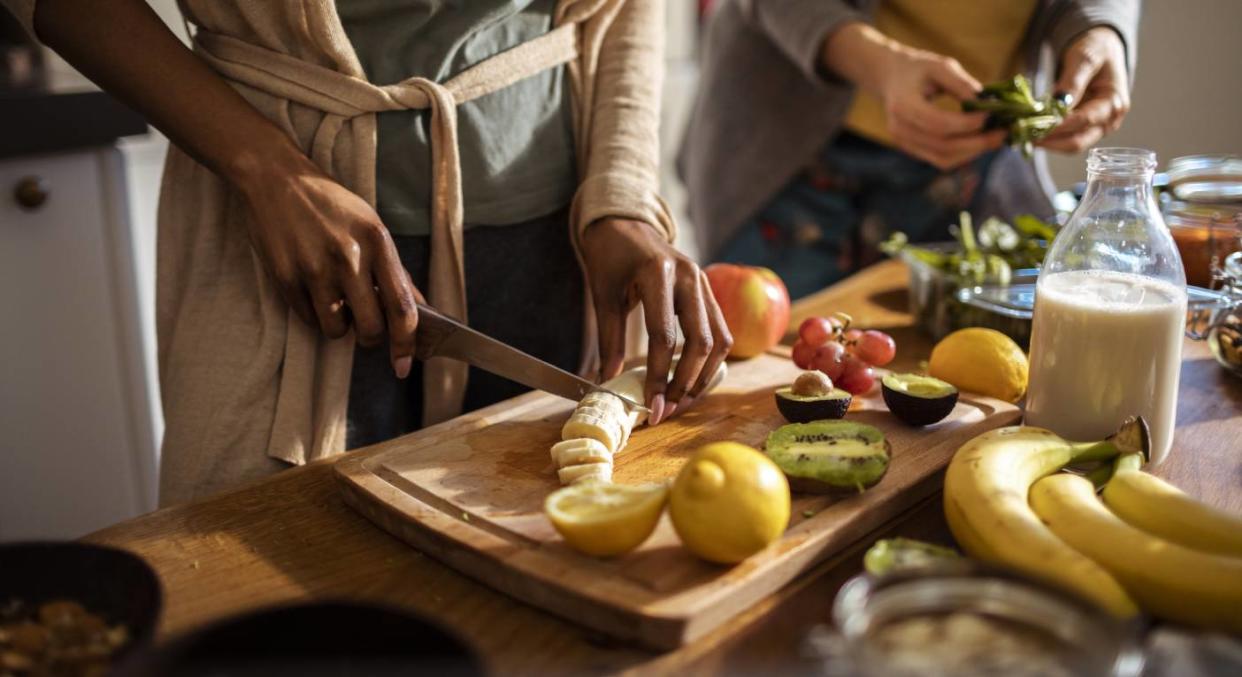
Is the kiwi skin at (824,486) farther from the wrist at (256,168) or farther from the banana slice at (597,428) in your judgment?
the wrist at (256,168)

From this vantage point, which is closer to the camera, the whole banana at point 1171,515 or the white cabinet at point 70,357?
the whole banana at point 1171,515

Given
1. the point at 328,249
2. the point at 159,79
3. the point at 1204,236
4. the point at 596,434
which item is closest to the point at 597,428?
the point at 596,434

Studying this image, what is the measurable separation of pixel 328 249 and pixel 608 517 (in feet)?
1.46

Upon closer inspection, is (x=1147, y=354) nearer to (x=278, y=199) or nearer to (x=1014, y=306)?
(x=1014, y=306)

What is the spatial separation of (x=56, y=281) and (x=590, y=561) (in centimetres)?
146

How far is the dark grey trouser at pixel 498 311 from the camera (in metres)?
1.31

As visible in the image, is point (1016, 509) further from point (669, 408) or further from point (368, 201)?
point (368, 201)

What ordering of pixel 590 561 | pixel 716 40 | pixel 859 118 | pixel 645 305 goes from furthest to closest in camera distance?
1. pixel 716 40
2. pixel 859 118
3. pixel 645 305
4. pixel 590 561

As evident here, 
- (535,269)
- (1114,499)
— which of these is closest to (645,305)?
(535,269)

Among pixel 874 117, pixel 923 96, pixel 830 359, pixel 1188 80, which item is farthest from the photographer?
pixel 1188 80

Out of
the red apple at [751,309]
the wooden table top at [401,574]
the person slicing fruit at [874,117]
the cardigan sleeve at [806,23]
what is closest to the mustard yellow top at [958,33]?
the person slicing fruit at [874,117]

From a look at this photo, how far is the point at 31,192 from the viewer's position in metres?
1.83

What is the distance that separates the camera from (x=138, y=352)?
80.7 inches

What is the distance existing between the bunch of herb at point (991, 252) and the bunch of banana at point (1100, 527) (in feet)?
1.88
